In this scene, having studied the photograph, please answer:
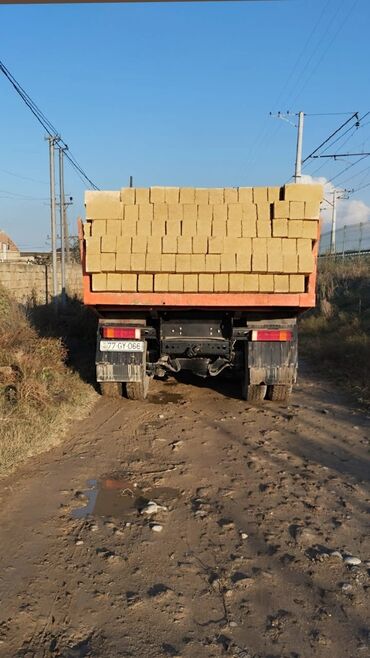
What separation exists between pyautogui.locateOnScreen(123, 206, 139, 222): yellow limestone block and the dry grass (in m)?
2.24

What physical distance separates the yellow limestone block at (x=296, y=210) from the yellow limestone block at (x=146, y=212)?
160 centimetres

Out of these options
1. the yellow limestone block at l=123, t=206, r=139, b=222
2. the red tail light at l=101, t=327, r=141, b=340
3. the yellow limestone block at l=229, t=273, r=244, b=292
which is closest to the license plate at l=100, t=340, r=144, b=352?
the red tail light at l=101, t=327, r=141, b=340

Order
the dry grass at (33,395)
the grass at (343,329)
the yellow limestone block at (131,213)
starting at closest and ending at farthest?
the dry grass at (33,395) < the yellow limestone block at (131,213) < the grass at (343,329)

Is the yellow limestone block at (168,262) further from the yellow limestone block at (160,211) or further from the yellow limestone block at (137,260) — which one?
the yellow limestone block at (160,211)

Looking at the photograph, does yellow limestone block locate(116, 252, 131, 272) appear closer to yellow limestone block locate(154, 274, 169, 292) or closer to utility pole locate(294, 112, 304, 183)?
yellow limestone block locate(154, 274, 169, 292)

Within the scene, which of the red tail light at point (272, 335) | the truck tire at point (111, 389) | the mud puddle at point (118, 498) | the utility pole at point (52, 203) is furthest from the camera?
the utility pole at point (52, 203)

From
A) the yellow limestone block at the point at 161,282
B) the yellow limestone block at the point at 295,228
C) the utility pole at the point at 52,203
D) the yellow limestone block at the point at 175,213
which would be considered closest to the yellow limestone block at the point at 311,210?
the yellow limestone block at the point at 295,228

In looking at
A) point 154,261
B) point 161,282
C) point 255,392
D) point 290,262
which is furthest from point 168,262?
point 255,392

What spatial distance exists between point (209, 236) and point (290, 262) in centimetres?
98

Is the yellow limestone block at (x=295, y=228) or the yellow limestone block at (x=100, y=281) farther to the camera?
the yellow limestone block at (x=100, y=281)

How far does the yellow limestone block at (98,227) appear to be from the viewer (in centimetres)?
586

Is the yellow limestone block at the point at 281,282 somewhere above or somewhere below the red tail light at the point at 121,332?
above

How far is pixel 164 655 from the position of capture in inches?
92.0

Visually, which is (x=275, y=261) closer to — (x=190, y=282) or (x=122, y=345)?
(x=190, y=282)
